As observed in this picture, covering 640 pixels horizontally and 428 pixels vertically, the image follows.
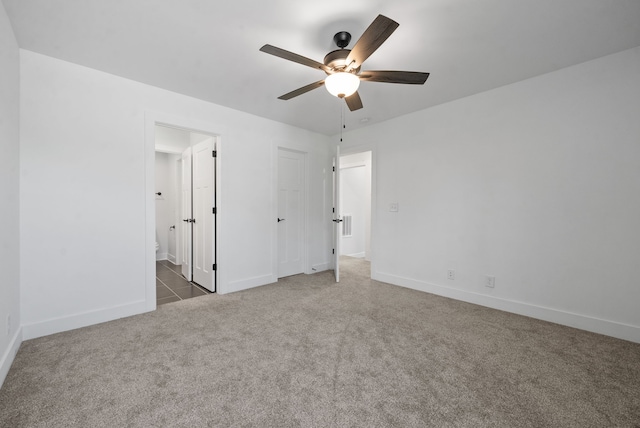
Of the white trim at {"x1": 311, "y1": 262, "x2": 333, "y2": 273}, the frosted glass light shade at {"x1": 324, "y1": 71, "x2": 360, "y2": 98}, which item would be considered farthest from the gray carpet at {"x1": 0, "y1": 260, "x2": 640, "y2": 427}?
the frosted glass light shade at {"x1": 324, "y1": 71, "x2": 360, "y2": 98}

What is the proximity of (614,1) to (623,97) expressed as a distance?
1.01 meters

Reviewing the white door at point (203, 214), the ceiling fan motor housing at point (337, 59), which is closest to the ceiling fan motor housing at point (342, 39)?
the ceiling fan motor housing at point (337, 59)

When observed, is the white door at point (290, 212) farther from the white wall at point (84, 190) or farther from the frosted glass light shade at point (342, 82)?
the frosted glass light shade at point (342, 82)

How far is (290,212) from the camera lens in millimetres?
4426

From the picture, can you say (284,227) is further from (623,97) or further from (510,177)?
(623,97)

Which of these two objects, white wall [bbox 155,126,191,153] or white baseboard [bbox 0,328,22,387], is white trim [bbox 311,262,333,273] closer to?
white wall [bbox 155,126,191,153]

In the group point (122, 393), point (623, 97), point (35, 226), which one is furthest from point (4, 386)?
point (623, 97)

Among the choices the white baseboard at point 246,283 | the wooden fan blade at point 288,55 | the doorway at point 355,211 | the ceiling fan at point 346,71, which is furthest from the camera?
the doorway at point 355,211

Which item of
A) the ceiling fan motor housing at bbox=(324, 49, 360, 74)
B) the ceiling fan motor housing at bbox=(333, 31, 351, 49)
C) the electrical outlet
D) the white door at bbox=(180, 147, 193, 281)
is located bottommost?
the electrical outlet

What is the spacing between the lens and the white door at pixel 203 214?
3.63m

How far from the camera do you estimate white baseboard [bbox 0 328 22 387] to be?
5.62ft

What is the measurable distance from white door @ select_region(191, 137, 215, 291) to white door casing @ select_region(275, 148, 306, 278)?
100 centimetres

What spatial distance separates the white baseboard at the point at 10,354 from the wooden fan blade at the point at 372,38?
2989mm

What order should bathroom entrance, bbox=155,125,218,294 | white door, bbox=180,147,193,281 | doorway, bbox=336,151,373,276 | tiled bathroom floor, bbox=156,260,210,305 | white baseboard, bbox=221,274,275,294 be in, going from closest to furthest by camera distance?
tiled bathroom floor, bbox=156,260,210,305
white baseboard, bbox=221,274,275,294
bathroom entrance, bbox=155,125,218,294
white door, bbox=180,147,193,281
doorway, bbox=336,151,373,276
